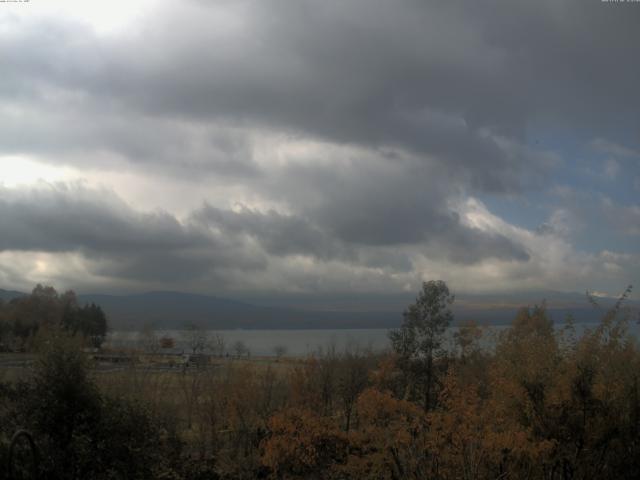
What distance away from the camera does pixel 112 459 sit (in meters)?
11.7

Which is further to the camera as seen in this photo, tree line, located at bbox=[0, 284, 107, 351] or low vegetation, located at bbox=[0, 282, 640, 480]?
tree line, located at bbox=[0, 284, 107, 351]

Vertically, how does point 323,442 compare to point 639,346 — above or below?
below

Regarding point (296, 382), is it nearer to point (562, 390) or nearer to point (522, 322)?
point (522, 322)

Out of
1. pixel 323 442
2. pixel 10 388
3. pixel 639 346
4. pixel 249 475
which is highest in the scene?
pixel 639 346

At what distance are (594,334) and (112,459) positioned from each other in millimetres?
10643

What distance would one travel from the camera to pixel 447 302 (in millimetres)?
25078

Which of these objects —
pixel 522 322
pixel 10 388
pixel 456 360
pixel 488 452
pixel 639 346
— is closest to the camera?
pixel 488 452

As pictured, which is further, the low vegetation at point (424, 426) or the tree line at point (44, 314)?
the tree line at point (44, 314)

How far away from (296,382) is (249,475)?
5388 millimetres

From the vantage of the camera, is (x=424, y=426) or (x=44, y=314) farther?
(x=44, y=314)

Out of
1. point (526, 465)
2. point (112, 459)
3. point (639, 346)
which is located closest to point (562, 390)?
point (526, 465)

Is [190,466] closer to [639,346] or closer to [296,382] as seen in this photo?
[296,382]

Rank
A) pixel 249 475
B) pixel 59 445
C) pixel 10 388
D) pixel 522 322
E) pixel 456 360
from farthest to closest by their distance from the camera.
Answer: pixel 456 360 < pixel 522 322 < pixel 249 475 < pixel 10 388 < pixel 59 445

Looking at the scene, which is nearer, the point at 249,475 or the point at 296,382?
the point at 249,475
